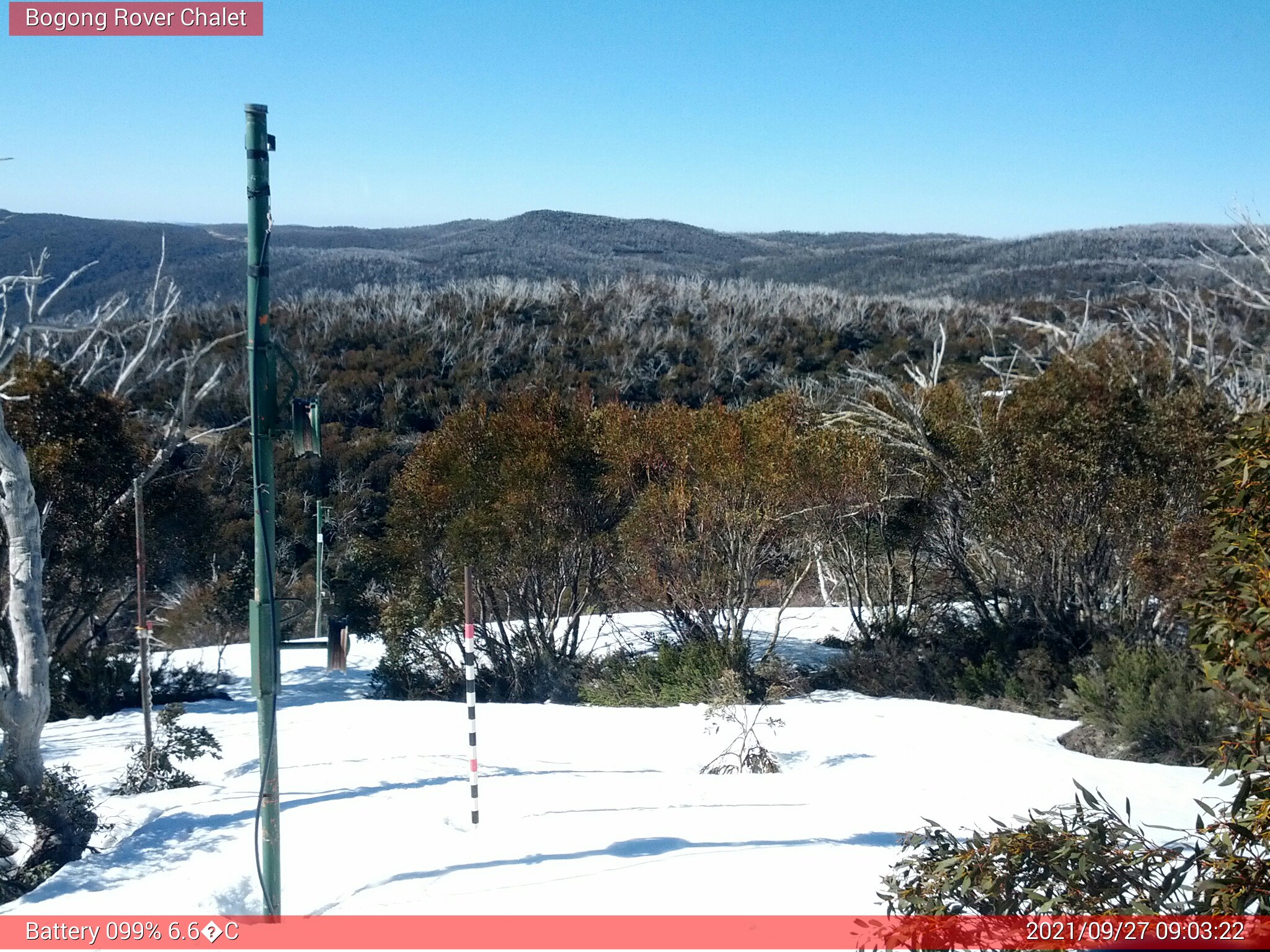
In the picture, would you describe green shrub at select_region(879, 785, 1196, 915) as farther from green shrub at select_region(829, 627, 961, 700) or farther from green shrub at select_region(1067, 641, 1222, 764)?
green shrub at select_region(829, 627, 961, 700)

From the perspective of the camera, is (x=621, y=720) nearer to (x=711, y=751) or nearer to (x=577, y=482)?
(x=711, y=751)

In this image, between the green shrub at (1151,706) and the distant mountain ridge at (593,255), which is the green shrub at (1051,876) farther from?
the distant mountain ridge at (593,255)

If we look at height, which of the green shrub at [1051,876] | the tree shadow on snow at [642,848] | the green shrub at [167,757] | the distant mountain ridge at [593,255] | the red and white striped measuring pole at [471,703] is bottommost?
the green shrub at [167,757]

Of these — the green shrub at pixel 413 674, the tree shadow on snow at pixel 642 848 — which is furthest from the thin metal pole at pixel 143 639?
the green shrub at pixel 413 674

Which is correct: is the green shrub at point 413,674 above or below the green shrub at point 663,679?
below

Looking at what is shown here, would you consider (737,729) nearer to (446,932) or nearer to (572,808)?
(572,808)

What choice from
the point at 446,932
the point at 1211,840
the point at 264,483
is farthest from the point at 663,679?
the point at 1211,840

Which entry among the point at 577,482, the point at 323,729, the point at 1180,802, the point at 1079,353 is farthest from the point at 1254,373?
the point at 323,729
